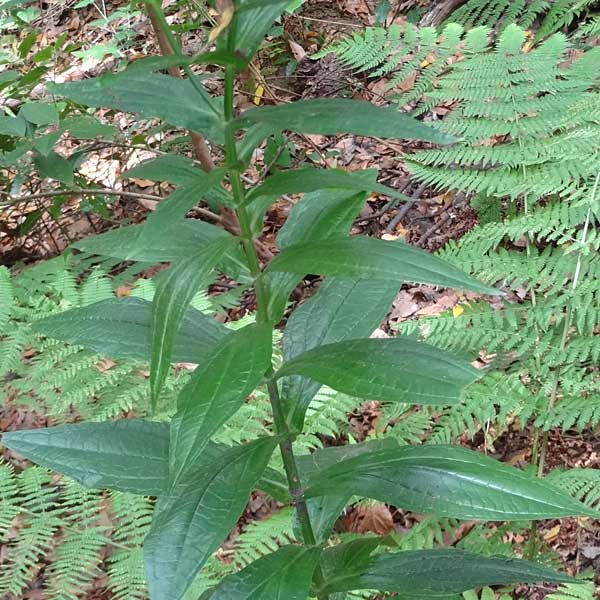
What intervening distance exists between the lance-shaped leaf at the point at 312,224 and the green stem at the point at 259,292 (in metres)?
0.02

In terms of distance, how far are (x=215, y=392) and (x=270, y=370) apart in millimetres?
220

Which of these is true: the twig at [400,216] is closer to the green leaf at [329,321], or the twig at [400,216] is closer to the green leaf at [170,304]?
the green leaf at [329,321]

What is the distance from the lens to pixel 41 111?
2412mm

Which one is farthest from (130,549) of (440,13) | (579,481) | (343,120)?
(440,13)

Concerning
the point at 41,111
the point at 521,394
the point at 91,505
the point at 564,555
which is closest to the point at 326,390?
the point at 521,394

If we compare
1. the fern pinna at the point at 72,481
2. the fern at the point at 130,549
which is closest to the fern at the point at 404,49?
the fern pinna at the point at 72,481

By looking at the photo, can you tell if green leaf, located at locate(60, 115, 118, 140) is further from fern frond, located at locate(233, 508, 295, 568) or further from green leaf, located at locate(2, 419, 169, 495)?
green leaf, located at locate(2, 419, 169, 495)

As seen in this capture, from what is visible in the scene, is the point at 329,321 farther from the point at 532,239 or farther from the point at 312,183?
the point at 532,239

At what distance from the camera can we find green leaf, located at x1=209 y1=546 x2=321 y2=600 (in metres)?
0.88

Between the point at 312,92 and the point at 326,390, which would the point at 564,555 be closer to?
the point at 326,390

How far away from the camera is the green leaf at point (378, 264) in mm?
739

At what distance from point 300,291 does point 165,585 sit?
7.83 ft

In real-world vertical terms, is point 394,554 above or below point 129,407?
above

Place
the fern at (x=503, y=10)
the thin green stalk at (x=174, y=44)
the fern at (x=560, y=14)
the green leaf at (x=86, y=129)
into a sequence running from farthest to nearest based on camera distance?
1. the fern at (x=503, y=10)
2. the fern at (x=560, y=14)
3. the green leaf at (x=86, y=129)
4. the thin green stalk at (x=174, y=44)
